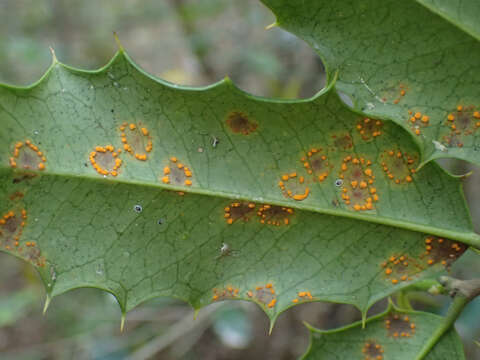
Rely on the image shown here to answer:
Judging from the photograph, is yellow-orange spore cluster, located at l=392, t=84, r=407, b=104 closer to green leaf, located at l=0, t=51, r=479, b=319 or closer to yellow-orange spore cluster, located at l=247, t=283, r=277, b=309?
green leaf, located at l=0, t=51, r=479, b=319

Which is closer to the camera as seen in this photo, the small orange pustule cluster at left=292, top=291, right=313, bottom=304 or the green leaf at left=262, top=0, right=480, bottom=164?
the green leaf at left=262, top=0, right=480, bottom=164

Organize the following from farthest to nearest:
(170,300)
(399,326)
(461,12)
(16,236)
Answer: (170,300)
(399,326)
(16,236)
(461,12)

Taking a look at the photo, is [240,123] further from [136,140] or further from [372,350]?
[372,350]

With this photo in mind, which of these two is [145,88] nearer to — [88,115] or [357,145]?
[88,115]

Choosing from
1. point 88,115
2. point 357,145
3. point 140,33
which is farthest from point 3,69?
point 357,145

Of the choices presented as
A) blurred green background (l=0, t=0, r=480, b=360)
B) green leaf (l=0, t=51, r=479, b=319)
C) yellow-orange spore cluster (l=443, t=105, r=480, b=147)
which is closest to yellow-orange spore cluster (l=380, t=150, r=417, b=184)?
green leaf (l=0, t=51, r=479, b=319)

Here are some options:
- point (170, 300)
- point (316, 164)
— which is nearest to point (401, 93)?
point (316, 164)
